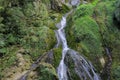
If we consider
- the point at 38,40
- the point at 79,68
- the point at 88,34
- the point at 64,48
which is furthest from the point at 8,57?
the point at 88,34

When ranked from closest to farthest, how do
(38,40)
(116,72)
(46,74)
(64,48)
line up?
1. (46,74)
2. (116,72)
3. (64,48)
4. (38,40)

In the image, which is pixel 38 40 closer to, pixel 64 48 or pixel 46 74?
pixel 64 48

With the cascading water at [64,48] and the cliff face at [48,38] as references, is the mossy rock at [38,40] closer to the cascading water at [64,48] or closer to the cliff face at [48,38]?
the cliff face at [48,38]

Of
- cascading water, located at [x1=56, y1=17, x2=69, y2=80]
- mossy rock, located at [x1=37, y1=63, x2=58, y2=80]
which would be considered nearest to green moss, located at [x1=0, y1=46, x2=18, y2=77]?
mossy rock, located at [x1=37, y1=63, x2=58, y2=80]

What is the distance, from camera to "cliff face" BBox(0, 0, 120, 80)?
13.1 metres

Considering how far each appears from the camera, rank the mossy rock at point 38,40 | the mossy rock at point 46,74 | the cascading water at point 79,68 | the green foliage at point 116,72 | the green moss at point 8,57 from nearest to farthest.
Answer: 1. the mossy rock at point 46,74
2. the cascading water at point 79,68
3. the green foliage at point 116,72
4. the green moss at point 8,57
5. the mossy rock at point 38,40

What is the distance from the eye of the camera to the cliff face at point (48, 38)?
13.1 meters

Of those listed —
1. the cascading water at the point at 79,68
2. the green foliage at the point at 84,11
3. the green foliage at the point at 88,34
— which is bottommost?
the cascading water at the point at 79,68

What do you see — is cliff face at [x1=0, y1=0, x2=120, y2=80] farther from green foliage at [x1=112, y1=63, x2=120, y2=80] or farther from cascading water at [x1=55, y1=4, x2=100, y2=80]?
cascading water at [x1=55, y1=4, x2=100, y2=80]

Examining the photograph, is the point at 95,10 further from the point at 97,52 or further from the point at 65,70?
the point at 65,70

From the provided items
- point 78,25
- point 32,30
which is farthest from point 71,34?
point 32,30

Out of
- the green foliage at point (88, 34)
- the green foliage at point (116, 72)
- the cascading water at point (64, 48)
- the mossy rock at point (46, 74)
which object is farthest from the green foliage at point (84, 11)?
the mossy rock at point (46, 74)

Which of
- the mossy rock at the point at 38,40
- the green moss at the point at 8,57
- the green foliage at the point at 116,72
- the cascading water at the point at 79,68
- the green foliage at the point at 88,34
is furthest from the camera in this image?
the mossy rock at the point at 38,40

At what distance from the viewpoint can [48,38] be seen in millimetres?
15312
